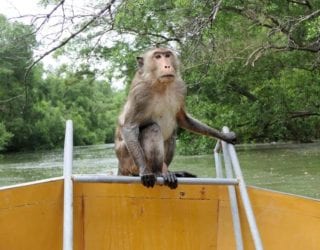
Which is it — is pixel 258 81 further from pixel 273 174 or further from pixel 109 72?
pixel 273 174

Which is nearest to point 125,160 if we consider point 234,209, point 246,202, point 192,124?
point 192,124

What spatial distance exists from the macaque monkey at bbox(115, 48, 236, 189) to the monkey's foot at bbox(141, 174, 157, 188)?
0.23 meters

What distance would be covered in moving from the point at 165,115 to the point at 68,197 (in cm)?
171

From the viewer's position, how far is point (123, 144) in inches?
230

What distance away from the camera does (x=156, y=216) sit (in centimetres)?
568

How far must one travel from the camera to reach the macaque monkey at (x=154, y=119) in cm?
538

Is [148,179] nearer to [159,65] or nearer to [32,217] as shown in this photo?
[32,217]

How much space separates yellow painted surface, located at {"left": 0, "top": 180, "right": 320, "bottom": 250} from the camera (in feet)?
16.1

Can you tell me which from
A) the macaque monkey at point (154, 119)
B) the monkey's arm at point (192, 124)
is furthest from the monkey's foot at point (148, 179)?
the monkey's arm at point (192, 124)

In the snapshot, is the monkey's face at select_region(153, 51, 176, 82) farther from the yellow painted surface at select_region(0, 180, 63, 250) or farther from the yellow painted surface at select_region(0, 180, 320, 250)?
the yellow painted surface at select_region(0, 180, 63, 250)

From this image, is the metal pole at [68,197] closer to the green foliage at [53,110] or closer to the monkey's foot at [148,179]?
the monkey's foot at [148,179]

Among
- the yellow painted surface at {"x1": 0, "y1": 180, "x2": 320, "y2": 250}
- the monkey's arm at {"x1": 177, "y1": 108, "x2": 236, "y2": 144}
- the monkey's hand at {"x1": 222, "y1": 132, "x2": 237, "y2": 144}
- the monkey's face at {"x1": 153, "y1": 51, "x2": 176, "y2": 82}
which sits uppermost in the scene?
the monkey's face at {"x1": 153, "y1": 51, "x2": 176, "y2": 82}

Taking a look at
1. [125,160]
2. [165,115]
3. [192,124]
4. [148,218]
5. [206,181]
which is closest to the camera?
[206,181]

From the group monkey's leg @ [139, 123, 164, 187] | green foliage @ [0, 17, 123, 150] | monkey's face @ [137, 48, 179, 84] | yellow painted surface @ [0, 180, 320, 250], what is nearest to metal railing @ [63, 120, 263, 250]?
yellow painted surface @ [0, 180, 320, 250]
